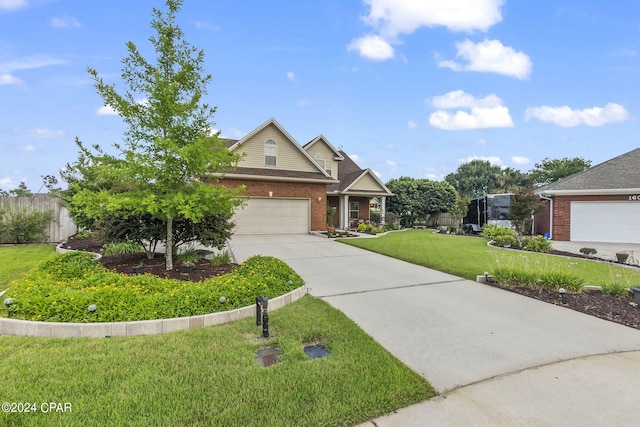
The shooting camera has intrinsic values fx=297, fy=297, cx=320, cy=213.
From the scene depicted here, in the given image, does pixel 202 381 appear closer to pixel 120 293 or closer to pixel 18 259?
pixel 120 293

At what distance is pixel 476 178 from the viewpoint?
1929 inches

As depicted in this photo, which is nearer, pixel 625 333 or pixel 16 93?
pixel 625 333

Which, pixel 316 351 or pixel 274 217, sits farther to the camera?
pixel 274 217

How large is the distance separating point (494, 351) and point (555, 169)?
150 feet

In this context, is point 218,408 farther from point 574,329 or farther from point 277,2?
point 277,2

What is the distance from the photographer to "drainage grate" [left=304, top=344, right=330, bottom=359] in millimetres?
3325

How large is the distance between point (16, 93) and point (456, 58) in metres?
17.4

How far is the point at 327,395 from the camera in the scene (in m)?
2.58

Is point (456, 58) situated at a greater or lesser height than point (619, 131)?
greater

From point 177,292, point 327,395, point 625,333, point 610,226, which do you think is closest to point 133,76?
point 177,292

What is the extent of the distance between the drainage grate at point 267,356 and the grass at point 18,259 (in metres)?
5.65

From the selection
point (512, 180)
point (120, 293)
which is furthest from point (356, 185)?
point (512, 180)

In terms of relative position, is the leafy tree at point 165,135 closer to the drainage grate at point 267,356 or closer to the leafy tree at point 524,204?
the drainage grate at point 267,356

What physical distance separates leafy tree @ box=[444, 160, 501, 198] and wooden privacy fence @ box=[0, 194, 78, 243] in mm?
49681
